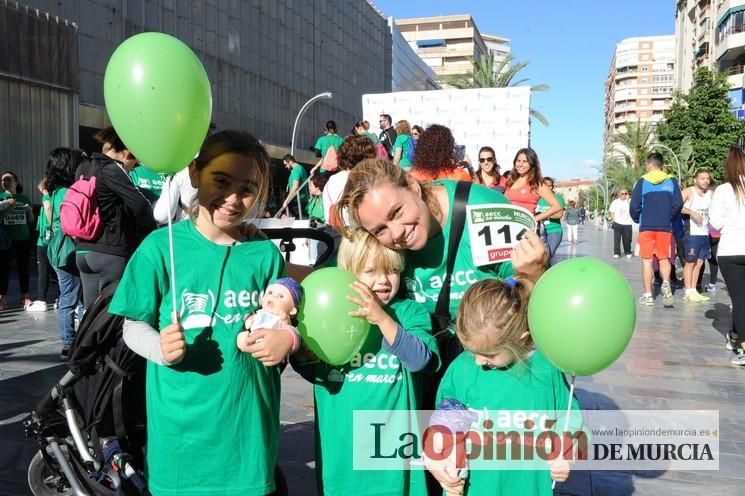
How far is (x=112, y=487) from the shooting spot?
2.71 meters

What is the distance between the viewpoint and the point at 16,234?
9.02m

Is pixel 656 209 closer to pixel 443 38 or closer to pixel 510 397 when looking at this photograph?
pixel 510 397

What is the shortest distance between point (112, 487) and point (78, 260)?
103 inches

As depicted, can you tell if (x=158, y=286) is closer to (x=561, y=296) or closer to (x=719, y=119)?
(x=561, y=296)

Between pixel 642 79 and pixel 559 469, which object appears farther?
pixel 642 79

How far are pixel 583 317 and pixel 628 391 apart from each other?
3616 millimetres

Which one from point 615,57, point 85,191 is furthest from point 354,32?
point 615,57

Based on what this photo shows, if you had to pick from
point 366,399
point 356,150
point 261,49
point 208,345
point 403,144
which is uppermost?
point 261,49

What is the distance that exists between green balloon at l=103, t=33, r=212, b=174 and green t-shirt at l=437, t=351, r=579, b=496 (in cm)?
124

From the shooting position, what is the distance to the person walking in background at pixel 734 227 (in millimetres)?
5680

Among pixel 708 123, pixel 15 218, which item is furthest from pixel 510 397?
pixel 708 123

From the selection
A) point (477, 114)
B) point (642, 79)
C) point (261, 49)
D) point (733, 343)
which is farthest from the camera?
point (642, 79)

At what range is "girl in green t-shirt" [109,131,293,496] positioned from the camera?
2.04m

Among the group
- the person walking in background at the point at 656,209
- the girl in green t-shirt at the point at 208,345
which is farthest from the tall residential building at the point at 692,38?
the girl in green t-shirt at the point at 208,345
